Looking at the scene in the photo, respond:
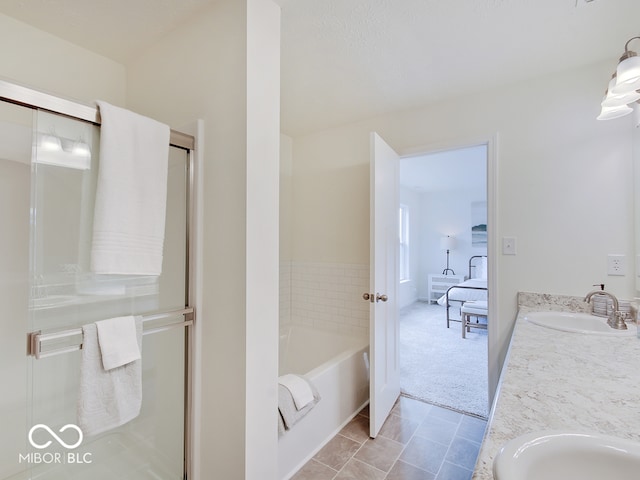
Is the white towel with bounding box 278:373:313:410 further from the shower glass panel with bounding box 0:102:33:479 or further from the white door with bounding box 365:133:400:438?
the shower glass panel with bounding box 0:102:33:479

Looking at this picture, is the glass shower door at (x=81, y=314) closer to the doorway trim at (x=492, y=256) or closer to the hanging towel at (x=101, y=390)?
the hanging towel at (x=101, y=390)

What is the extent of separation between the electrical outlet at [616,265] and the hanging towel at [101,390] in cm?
249

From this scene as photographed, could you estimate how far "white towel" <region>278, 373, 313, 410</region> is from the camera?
5.29 ft

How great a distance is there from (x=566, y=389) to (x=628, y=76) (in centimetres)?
125

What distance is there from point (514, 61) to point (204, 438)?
2.59m

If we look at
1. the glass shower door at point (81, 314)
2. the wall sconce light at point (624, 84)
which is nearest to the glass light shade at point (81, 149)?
the glass shower door at point (81, 314)

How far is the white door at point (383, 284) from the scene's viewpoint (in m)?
1.99

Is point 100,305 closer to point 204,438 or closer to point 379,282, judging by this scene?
point 204,438

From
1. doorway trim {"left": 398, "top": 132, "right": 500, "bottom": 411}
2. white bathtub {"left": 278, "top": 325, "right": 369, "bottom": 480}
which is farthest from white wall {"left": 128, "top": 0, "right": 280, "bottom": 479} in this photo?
doorway trim {"left": 398, "top": 132, "right": 500, "bottom": 411}

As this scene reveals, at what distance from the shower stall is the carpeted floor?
6.57 feet

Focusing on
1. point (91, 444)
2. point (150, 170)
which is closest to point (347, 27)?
point (150, 170)

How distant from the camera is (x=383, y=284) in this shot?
6.99ft

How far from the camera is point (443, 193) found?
6723 millimetres

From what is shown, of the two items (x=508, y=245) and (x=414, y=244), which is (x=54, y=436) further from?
(x=414, y=244)
